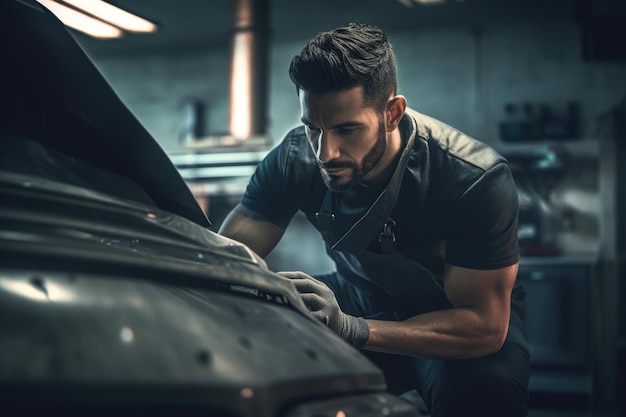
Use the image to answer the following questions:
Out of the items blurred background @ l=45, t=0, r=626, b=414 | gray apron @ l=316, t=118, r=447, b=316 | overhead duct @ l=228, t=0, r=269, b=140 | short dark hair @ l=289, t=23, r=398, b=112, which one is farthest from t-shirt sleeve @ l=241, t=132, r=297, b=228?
overhead duct @ l=228, t=0, r=269, b=140

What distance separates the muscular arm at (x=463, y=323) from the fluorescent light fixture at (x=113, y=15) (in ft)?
3.73

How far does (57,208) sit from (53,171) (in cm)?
13

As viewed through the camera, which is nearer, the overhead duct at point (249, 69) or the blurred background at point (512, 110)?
the blurred background at point (512, 110)

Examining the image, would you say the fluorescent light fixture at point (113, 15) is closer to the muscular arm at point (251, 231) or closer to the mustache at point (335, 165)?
the muscular arm at point (251, 231)

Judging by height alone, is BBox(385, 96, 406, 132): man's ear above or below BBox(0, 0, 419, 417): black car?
above

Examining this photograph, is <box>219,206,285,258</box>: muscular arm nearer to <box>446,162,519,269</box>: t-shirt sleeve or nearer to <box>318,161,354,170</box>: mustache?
<box>318,161,354,170</box>: mustache

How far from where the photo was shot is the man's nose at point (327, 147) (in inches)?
57.2

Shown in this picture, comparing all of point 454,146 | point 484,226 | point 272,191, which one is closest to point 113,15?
point 272,191

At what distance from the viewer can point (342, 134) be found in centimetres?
147

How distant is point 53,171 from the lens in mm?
825

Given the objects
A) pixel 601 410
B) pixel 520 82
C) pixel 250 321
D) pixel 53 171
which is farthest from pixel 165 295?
pixel 520 82

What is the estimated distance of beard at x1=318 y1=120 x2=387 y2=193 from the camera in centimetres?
147

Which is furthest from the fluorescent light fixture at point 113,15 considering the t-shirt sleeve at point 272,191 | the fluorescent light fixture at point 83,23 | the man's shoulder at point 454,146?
the man's shoulder at point 454,146

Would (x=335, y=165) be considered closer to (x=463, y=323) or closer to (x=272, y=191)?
(x=272, y=191)
